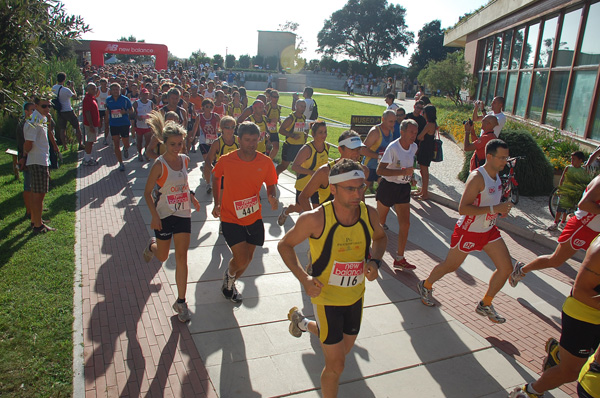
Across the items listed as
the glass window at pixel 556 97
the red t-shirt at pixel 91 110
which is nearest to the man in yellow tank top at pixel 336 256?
the red t-shirt at pixel 91 110

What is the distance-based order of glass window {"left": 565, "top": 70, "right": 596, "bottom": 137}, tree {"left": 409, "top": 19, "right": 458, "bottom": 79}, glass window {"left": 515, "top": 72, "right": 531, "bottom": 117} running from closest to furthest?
glass window {"left": 565, "top": 70, "right": 596, "bottom": 137} < glass window {"left": 515, "top": 72, "right": 531, "bottom": 117} < tree {"left": 409, "top": 19, "right": 458, "bottom": 79}

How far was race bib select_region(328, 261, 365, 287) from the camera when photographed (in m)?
3.30

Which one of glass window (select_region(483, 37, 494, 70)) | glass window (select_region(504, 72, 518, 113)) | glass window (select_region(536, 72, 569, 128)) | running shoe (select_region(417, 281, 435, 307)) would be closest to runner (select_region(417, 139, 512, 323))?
running shoe (select_region(417, 281, 435, 307))

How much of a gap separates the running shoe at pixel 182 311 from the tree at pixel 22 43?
2.37 meters

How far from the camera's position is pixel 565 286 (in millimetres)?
6227

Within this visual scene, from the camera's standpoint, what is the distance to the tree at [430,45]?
70.1 meters

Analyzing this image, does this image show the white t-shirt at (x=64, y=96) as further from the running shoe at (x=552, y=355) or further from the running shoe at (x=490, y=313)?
the running shoe at (x=552, y=355)

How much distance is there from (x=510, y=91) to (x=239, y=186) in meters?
17.1

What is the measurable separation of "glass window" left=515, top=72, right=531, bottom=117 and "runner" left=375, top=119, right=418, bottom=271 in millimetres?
12705

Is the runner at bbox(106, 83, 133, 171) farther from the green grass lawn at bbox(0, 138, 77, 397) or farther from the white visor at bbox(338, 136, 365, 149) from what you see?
the white visor at bbox(338, 136, 365, 149)

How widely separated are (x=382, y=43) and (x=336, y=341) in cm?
8882

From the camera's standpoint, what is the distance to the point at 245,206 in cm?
494

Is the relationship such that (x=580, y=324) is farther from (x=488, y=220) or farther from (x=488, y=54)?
(x=488, y=54)

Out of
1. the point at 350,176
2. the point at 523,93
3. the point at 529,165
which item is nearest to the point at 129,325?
the point at 350,176
